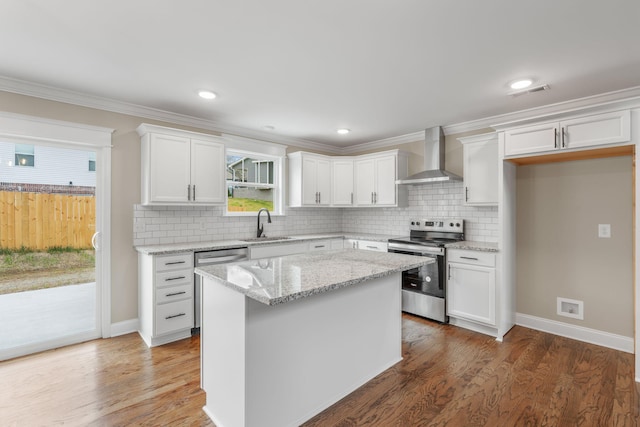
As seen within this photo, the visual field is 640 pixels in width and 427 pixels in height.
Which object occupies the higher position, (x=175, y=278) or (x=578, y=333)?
(x=175, y=278)

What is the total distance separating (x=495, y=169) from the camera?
3.62 meters

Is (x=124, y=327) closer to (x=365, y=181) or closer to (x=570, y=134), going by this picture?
(x=365, y=181)

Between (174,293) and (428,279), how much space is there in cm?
293

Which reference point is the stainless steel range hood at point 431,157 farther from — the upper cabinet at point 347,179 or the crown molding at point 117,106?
the crown molding at point 117,106

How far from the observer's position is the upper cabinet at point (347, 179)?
15.5ft

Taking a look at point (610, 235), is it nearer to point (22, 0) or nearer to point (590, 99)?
point (590, 99)

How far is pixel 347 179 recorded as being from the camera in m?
5.20

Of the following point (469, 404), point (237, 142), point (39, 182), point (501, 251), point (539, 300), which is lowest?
point (469, 404)

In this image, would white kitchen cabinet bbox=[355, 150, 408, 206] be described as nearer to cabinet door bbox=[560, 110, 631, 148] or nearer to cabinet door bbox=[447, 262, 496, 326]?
cabinet door bbox=[447, 262, 496, 326]

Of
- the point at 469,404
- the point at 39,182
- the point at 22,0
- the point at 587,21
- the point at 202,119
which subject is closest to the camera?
the point at 22,0

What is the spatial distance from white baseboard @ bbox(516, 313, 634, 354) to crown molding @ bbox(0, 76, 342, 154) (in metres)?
4.09

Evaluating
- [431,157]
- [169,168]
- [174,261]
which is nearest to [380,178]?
[431,157]

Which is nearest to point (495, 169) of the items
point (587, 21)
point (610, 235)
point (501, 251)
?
point (501, 251)

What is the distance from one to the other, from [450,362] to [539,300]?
5.21 feet
